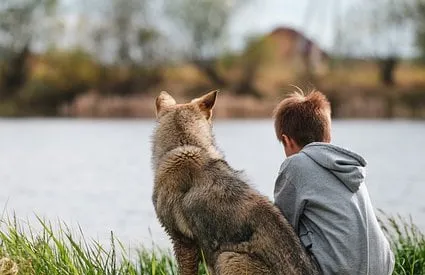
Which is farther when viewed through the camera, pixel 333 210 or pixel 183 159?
pixel 183 159

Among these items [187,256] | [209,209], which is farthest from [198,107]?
[187,256]

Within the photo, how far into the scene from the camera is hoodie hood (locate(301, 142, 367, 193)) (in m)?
5.32

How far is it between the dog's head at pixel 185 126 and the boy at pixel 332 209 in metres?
0.73

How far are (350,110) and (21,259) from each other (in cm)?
3347

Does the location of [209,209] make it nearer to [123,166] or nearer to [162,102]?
[162,102]

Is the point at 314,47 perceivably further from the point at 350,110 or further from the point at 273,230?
the point at 273,230

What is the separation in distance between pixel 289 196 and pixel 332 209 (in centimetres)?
31

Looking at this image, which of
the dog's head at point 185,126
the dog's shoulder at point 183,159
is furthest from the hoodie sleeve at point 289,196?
the dog's head at point 185,126

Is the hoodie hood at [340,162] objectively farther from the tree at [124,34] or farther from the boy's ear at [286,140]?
the tree at [124,34]

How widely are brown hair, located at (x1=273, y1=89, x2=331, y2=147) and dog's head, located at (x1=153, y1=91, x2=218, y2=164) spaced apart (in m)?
0.56

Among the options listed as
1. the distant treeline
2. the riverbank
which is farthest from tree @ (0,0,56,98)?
the riverbank

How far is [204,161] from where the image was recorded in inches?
223

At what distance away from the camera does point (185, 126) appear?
589cm

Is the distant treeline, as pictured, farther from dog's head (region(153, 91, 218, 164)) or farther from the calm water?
dog's head (region(153, 91, 218, 164))
